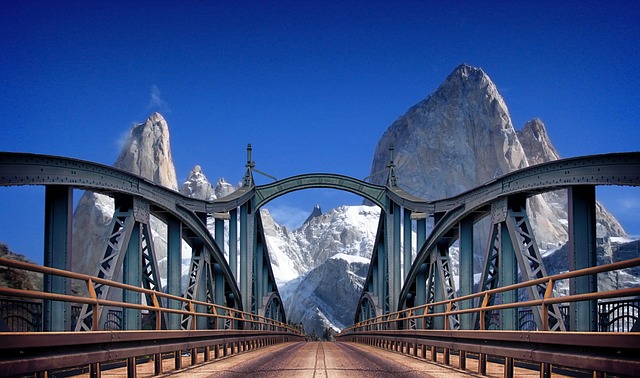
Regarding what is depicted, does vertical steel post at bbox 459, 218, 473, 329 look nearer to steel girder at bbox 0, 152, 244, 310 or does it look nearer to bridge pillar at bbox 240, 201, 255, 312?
steel girder at bbox 0, 152, 244, 310

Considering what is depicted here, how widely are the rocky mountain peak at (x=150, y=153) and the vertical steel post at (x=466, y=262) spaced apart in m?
157

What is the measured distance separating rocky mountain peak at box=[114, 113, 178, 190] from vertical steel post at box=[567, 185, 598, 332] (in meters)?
166

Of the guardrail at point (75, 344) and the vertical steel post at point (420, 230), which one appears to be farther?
the vertical steel post at point (420, 230)

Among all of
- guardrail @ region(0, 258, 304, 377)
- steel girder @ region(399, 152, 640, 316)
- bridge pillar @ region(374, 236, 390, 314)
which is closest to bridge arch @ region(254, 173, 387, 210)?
bridge pillar @ region(374, 236, 390, 314)

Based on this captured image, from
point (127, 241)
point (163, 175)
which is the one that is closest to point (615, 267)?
point (127, 241)

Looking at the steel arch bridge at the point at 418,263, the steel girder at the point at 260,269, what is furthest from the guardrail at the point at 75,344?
the steel girder at the point at 260,269

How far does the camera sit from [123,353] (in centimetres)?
892

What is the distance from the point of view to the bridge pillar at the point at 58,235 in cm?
1534

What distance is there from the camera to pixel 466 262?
23766 mm

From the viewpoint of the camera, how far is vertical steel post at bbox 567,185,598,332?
48.2 ft

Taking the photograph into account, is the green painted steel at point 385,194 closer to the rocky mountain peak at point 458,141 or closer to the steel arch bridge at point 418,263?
the steel arch bridge at point 418,263

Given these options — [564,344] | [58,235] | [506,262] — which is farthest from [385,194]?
[564,344]

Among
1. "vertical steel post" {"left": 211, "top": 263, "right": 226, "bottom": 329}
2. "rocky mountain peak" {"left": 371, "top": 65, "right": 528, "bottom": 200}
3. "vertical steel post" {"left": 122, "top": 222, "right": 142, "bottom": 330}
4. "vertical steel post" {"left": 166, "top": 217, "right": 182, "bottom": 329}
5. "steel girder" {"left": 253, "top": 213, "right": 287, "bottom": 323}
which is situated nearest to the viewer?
"vertical steel post" {"left": 122, "top": 222, "right": 142, "bottom": 330}

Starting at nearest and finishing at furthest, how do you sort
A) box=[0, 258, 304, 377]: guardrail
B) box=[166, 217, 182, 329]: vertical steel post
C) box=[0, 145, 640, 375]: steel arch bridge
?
box=[0, 258, 304, 377]: guardrail, box=[0, 145, 640, 375]: steel arch bridge, box=[166, 217, 182, 329]: vertical steel post
